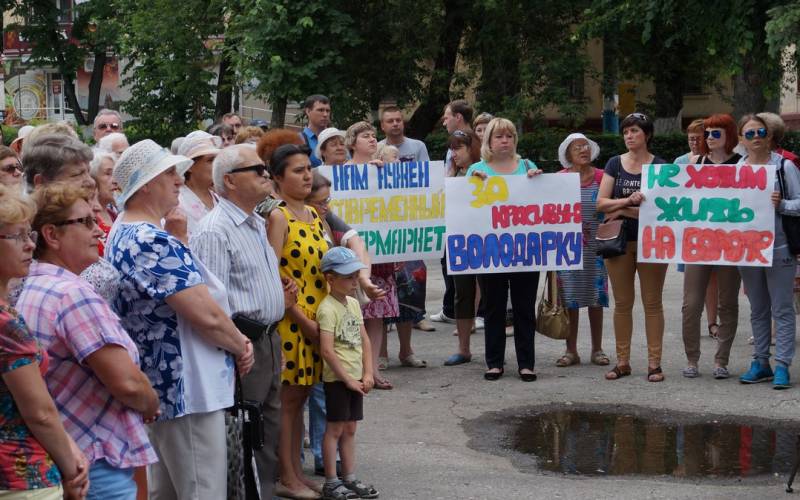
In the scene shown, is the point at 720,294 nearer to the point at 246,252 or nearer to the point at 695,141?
the point at 695,141

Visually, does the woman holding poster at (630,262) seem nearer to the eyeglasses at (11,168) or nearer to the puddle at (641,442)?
the puddle at (641,442)

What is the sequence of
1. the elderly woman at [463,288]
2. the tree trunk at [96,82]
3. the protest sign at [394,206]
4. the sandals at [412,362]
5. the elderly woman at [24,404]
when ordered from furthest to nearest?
the tree trunk at [96,82] < the elderly woman at [463,288] < the sandals at [412,362] < the protest sign at [394,206] < the elderly woman at [24,404]

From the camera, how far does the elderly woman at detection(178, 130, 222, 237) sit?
6.38 metres

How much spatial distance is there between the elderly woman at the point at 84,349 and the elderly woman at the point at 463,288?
21.2 feet

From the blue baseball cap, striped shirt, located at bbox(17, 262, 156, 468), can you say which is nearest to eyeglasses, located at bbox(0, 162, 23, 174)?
the blue baseball cap

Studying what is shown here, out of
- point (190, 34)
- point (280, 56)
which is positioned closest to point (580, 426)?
point (280, 56)

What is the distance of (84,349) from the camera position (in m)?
3.95

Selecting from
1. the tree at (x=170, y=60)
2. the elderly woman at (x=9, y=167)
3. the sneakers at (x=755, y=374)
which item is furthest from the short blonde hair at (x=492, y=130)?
the tree at (x=170, y=60)

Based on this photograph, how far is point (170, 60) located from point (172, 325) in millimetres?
31595

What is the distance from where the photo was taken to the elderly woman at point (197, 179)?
6.38 m

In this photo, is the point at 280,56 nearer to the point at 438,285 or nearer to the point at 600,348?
the point at 438,285

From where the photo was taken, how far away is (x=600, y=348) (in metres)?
10.4

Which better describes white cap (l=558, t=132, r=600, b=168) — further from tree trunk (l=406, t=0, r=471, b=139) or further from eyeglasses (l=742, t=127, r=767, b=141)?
tree trunk (l=406, t=0, r=471, b=139)

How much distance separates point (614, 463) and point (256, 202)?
9.76ft
